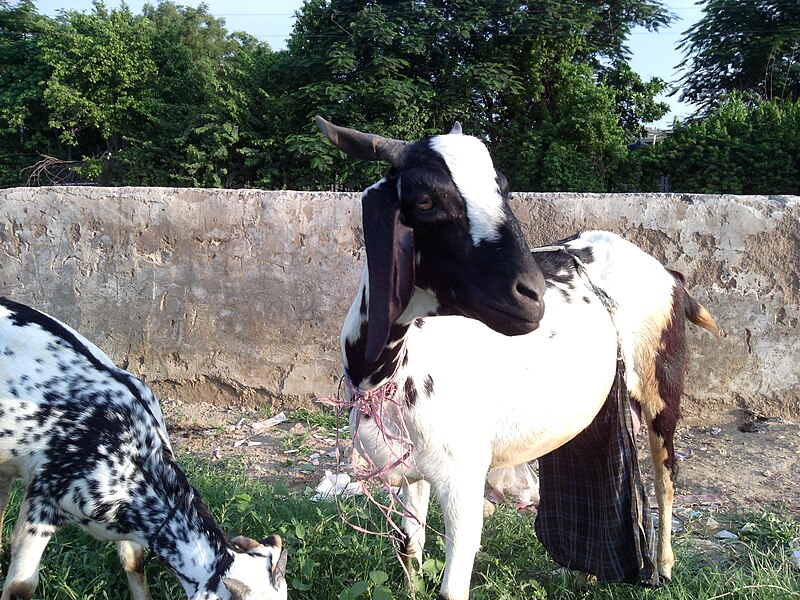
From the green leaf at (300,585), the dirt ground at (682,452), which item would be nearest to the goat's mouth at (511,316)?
the green leaf at (300,585)

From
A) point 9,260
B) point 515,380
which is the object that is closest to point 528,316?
point 515,380

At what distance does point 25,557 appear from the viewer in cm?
233

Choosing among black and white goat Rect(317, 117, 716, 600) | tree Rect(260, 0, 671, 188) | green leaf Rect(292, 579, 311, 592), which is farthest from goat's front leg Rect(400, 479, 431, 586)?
tree Rect(260, 0, 671, 188)

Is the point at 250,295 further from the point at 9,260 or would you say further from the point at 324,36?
the point at 324,36

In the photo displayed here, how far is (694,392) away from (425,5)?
11319 millimetres

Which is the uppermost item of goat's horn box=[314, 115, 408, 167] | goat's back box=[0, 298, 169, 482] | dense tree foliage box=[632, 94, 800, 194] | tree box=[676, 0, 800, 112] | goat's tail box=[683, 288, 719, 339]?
tree box=[676, 0, 800, 112]

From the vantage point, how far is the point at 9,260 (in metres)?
4.70

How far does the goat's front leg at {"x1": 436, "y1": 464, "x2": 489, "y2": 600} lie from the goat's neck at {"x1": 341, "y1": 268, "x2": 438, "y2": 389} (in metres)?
0.40

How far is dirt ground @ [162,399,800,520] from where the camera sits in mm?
3580

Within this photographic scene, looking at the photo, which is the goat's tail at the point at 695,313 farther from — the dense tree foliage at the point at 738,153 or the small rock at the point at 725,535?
the dense tree foliage at the point at 738,153

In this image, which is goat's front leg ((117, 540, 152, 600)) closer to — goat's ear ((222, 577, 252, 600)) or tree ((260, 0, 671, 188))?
goat's ear ((222, 577, 252, 600))

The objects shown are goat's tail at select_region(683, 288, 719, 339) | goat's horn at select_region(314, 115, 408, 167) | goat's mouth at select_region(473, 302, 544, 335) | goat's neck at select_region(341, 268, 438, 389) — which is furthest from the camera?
goat's tail at select_region(683, 288, 719, 339)

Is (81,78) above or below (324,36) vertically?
below

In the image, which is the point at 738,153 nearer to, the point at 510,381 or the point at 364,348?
the point at 510,381
